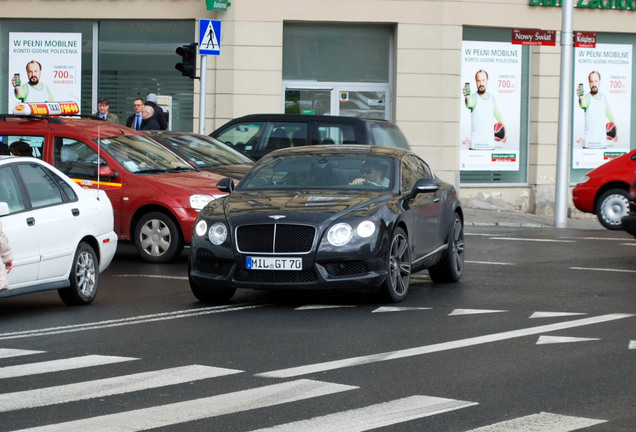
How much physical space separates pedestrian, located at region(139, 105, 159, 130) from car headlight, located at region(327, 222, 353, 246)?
12747mm

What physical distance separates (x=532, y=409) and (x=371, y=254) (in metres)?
4.44

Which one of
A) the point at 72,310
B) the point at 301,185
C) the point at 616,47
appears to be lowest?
the point at 72,310

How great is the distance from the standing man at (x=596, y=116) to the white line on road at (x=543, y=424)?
73.8 ft

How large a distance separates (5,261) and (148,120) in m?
14.1

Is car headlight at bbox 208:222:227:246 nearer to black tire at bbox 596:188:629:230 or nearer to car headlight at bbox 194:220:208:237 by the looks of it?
car headlight at bbox 194:220:208:237

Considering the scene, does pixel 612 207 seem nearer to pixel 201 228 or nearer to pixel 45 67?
pixel 201 228

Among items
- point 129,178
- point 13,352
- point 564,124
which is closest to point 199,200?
point 129,178

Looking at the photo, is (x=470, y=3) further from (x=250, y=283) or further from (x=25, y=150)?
(x=250, y=283)

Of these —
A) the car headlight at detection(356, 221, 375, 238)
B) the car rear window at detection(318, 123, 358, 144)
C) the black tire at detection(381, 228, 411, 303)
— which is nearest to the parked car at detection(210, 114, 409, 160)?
the car rear window at detection(318, 123, 358, 144)

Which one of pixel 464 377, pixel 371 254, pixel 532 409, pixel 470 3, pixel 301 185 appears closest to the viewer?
pixel 532 409

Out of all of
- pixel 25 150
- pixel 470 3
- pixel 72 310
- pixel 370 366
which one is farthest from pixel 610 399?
pixel 470 3

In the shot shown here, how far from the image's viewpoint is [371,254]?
11.4 metres

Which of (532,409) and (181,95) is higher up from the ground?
(181,95)

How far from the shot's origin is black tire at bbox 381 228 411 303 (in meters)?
11.7
